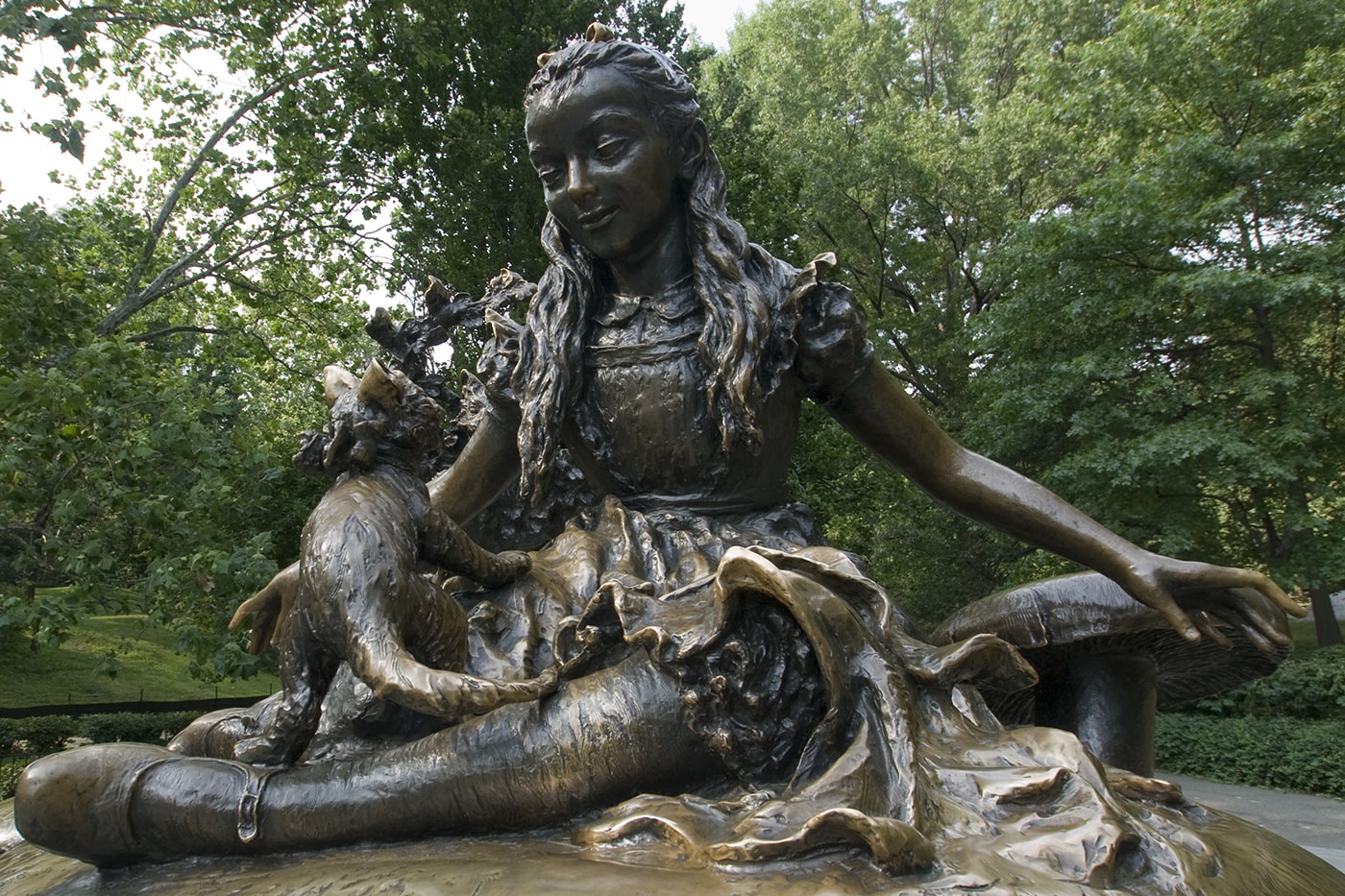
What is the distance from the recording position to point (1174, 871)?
169 cm

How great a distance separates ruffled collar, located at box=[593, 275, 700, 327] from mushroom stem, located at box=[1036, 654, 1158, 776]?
1.44 metres

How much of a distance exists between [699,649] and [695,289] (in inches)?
53.1

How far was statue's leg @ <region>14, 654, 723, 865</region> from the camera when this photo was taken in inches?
77.8

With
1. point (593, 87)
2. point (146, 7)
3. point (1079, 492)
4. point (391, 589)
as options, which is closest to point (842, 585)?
point (391, 589)

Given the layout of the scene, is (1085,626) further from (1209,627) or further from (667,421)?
(667,421)

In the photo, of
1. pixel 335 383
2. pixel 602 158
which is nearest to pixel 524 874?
pixel 335 383

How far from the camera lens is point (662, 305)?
3.08m

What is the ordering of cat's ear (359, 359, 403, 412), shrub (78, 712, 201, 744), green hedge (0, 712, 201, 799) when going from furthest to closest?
shrub (78, 712, 201, 744) < green hedge (0, 712, 201, 799) < cat's ear (359, 359, 403, 412)

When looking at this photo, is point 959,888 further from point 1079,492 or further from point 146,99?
point 146,99

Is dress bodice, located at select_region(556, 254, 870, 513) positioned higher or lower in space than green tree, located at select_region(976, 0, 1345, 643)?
lower

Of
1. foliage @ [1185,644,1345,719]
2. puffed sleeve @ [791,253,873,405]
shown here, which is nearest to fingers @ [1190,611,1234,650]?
puffed sleeve @ [791,253,873,405]

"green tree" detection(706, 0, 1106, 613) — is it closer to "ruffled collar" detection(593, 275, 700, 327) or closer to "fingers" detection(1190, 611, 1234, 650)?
"ruffled collar" detection(593, 275, 700, 327)

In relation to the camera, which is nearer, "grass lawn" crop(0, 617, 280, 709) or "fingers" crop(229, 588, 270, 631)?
"fingers" crop(229, 588, 270, 631)

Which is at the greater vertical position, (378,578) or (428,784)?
(378,578)
